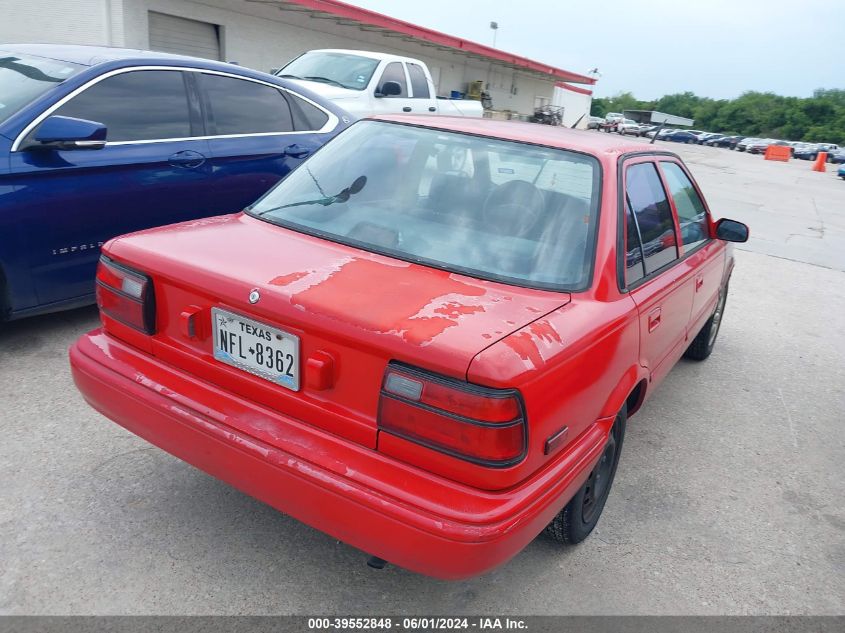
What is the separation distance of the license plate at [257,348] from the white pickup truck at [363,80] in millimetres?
7485

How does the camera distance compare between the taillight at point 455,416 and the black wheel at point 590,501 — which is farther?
the black wheel at point 590,501

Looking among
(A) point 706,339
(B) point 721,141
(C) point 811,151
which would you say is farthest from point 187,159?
(B) point 721,141

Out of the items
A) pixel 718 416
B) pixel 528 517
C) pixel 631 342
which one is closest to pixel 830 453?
pixel 718 416

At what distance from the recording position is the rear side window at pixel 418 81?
1070cm

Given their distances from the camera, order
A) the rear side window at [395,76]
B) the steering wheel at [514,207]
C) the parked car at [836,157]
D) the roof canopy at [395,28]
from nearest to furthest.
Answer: the steering wheel at [514,207] < the rear side window at [395,76] < the roof canopy at [395,28] < the parked car at [836,157]

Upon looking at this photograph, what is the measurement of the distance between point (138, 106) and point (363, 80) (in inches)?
235

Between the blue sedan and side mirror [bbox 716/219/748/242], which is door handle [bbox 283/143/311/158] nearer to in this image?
the blue sedan

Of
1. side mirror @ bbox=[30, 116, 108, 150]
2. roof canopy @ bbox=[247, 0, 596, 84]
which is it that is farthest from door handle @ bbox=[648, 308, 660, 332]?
roof canopy @ bbox=[247, 0, 596, 84]

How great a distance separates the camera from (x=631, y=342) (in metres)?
2.60

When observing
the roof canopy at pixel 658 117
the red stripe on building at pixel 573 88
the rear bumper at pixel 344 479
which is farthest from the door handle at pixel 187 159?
the red stripe on building at pixel 573 88

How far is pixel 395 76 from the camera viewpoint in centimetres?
1023

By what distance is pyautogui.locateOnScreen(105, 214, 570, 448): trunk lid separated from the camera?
6.47 feet

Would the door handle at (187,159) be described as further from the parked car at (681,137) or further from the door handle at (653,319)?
the parked car at (681,137)

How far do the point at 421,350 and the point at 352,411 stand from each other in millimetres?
322
